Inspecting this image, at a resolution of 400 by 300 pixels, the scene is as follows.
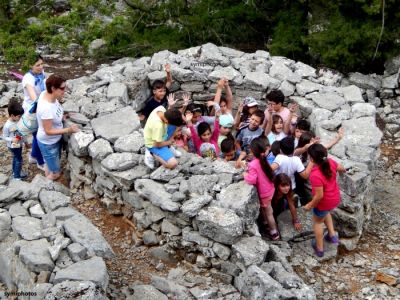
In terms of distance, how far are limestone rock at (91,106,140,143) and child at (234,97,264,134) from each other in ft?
5.47

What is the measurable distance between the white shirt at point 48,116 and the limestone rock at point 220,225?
8.01ft

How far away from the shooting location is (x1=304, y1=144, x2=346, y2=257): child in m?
6.11

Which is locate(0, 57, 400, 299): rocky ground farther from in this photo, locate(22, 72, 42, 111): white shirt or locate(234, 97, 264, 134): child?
locate(234, 97, 264, 134): child

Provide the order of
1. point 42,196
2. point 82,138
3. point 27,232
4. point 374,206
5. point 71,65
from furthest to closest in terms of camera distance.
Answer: point 71,65
point 374,206
point 82,138
point 42,196
point 27,232

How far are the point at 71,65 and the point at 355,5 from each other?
6822mm

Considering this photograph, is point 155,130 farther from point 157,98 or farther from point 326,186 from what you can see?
point 326,186

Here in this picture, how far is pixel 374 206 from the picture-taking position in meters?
8.23

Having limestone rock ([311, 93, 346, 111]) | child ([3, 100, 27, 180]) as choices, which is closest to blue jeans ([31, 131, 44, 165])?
child ([3, 100, 27, 180])

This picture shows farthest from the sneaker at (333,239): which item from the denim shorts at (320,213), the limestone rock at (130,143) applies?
the limestone rock at (130,143)

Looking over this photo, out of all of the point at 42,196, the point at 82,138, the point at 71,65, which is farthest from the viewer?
the point at 71,65

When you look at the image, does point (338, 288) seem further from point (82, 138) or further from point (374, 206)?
point (82, 138)

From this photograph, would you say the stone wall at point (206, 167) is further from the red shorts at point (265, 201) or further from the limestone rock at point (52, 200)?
the limestone rock at point (52, 200)

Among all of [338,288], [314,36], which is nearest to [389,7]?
[314,36]

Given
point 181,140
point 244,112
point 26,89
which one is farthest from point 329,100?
point 26,89
